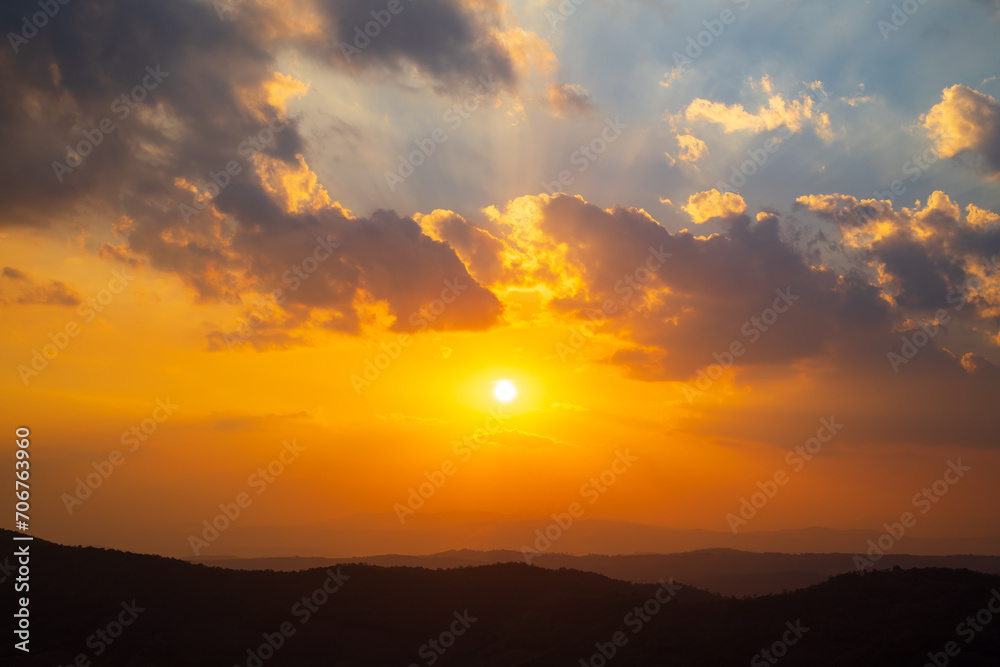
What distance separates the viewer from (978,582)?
116ft

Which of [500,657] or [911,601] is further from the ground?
[911,601]

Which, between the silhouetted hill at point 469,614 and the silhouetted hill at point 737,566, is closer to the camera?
the silhouetted hill at point 469,614

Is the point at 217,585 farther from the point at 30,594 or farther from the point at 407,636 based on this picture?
the point at 407,636

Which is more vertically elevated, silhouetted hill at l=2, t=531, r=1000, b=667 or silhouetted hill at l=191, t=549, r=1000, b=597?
silhouetted hill at l=191, t=549, r=1000, b=597

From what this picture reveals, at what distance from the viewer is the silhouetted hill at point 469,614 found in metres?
32.1

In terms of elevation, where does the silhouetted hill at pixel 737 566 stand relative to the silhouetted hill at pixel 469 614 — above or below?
above

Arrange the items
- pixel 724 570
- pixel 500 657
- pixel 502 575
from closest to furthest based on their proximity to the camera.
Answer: pixel 500 657, pixel 502 575, pixel 724 570

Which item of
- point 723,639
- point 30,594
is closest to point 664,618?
point 723,639

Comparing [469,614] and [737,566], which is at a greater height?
[737,566]

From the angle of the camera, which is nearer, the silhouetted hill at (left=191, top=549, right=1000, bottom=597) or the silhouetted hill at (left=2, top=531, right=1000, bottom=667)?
the silhouetted hill at (left=2, top=531, right=1000, bottom=667)

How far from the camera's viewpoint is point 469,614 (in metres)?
44.0

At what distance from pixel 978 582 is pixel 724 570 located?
12787cm

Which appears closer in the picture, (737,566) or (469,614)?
(469,614)

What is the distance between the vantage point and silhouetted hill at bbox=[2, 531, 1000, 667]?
32.1 m
